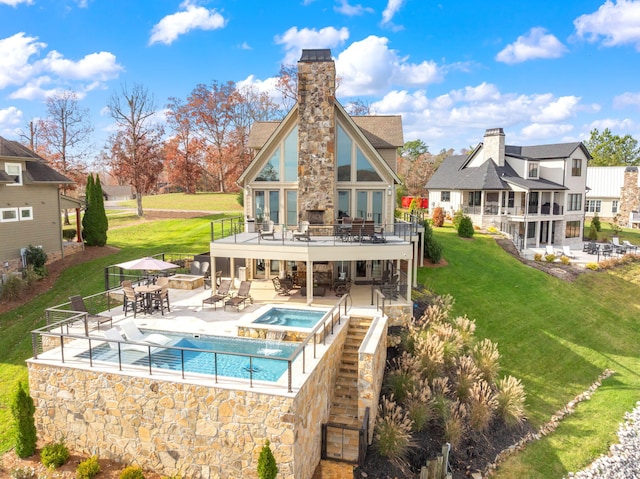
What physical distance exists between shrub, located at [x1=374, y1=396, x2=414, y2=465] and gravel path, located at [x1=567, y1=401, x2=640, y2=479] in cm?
540

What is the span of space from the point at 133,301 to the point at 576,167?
38222mm

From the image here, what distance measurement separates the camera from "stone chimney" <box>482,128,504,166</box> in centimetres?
3834

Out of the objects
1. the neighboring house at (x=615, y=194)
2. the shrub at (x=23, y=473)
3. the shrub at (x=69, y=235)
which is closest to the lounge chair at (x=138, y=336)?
the shrub at (x=23, y=473)

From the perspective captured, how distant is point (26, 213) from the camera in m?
24.4

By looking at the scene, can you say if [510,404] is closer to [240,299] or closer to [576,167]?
[240,299]

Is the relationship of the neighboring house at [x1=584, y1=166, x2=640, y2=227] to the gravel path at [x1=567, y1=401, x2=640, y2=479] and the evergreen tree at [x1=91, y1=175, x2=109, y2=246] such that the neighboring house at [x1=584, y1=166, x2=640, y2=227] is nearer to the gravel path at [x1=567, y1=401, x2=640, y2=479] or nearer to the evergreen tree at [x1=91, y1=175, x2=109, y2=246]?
the gravel path at [x1=567, y1=401, x2=640, y2=479]

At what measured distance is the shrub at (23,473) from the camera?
10.0 metres

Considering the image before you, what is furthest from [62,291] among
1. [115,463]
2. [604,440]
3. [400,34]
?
[400,34]

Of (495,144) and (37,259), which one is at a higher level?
(495,144)

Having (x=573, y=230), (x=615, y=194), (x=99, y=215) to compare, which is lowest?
(x=573, y=230)

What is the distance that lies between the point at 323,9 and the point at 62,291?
2355 centimetres

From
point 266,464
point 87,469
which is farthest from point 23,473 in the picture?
point 266,464

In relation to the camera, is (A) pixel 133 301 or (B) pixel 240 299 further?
(B) pixel 240 299

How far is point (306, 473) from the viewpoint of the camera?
10.3 meters
